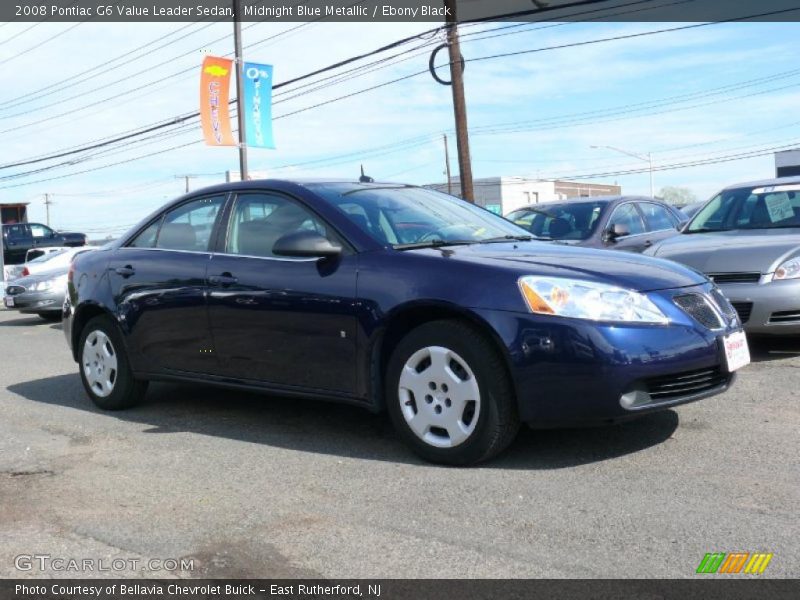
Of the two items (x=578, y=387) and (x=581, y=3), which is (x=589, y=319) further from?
(x=581, y=3)

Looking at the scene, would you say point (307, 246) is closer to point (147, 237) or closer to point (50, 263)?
point (147, 237)

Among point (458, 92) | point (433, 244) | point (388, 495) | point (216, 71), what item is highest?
point (216, 71)

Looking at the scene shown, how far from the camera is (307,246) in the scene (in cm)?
476

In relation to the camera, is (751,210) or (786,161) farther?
(786,161)

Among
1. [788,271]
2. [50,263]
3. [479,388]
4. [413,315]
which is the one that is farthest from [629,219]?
[50,263]

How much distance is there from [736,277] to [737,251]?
27cm

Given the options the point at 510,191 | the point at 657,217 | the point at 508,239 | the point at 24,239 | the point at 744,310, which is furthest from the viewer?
the point at 510,191

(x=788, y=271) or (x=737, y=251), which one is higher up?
(x=737, y=251)

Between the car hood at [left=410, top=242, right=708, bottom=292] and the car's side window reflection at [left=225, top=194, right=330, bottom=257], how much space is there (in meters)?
0.85

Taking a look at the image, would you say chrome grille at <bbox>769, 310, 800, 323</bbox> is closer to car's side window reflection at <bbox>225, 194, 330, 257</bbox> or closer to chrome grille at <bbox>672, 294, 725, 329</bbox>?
chrome grille at <bbox>672, 294, 725, 329</bbox>

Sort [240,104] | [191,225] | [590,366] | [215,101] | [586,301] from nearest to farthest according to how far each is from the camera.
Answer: [590,366] → [586,301] → [191,225] → [215,101] → [240,104]

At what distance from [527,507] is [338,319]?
1522 mm

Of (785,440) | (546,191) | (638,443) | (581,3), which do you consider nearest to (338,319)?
(638,443)

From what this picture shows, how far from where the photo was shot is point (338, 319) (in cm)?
479
